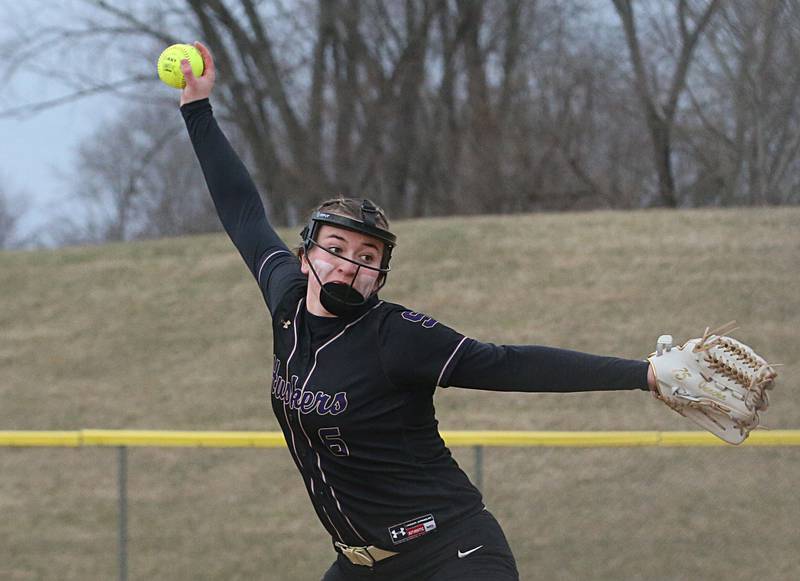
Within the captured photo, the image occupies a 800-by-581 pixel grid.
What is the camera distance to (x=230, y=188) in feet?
13.2

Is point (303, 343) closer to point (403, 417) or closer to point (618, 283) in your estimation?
point (403, 417)

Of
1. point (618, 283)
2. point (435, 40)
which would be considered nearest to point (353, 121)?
point (435, 40)

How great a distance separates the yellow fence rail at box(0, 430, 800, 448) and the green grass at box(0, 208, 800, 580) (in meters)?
0.85

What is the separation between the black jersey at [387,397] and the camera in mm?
3021

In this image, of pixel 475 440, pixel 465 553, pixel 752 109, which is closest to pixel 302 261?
pixel 465 553

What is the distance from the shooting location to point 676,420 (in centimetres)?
985

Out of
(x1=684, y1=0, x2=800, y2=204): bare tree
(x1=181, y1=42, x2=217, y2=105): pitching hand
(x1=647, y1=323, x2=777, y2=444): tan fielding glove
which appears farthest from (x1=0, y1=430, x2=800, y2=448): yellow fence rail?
(x1=684, y1=0, x2=800, y2=204): bare tree

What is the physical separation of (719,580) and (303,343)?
14.4 feet

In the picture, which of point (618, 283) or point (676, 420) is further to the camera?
point (618, 283)

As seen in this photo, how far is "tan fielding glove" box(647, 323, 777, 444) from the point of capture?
299 centimetres

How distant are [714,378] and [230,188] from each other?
192 centimetres

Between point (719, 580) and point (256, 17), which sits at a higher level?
point (256, 17)

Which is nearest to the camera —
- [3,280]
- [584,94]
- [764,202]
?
[3,280]

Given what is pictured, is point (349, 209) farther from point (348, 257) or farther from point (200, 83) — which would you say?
point (200, 83)
